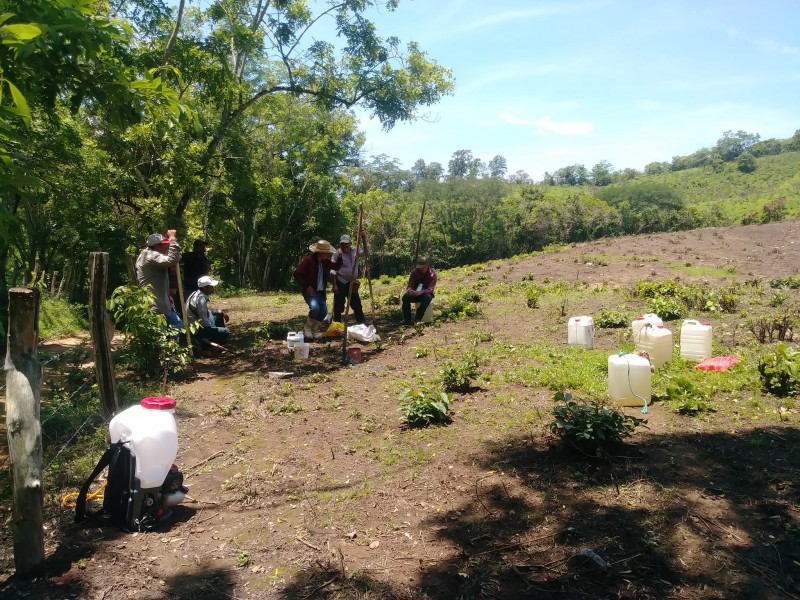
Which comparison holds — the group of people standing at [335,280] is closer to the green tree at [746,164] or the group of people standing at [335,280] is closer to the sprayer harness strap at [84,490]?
the sprayer harness strap at [84,490]

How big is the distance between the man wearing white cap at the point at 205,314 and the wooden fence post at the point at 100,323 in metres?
3.18

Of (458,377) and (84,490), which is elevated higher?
(458,377)

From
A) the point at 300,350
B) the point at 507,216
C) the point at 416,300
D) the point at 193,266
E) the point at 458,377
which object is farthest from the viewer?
the point at 507,216

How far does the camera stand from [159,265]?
7617 mm

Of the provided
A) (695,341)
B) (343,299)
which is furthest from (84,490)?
(343,299)

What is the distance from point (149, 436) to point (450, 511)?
222cm

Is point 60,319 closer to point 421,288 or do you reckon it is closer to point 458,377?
point 421,288

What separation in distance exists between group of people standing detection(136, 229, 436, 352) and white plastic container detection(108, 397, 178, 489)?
12.6 feet

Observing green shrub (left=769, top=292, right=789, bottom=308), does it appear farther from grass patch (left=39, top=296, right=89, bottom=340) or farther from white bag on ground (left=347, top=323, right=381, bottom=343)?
grass patch (left=39, top=296, right=89, bottom=340)

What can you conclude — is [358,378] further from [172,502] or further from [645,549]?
[645,549]

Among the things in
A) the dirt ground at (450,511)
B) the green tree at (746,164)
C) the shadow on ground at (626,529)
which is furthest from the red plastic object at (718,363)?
the green tree at (746,164)

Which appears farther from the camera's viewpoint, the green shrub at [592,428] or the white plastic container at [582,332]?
A: the white plastic container at [582,332]

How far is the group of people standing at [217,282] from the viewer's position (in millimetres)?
7676

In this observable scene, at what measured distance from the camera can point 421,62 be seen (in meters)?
11.9
